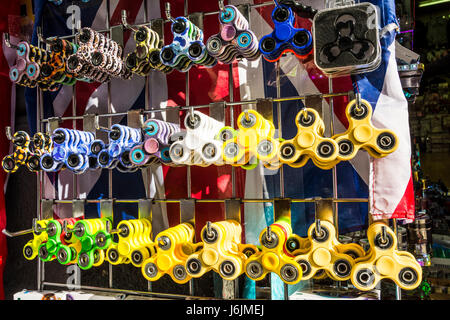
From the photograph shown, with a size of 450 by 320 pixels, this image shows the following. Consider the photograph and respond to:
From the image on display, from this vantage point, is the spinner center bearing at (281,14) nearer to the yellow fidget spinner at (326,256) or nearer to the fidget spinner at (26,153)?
the yellow fidget spinner at (326,256)

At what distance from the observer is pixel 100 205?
1719mm

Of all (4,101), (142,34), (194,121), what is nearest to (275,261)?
(194,121)

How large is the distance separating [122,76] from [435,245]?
198 cm

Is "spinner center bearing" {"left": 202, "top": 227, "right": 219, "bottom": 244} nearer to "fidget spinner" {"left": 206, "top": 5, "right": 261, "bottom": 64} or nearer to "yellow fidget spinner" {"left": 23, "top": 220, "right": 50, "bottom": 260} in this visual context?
"fidget spinner" {"left": 206, "top": 5, "right": 261, "bottom": 64}

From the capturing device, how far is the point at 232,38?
1.31 m

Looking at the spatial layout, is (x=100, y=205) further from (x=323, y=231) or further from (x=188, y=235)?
(x=323, y=231)

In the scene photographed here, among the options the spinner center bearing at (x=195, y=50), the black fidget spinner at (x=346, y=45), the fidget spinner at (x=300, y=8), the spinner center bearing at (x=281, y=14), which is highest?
the fidget spinner at (x=300, y=8)

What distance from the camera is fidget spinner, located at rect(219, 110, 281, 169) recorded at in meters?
1.22

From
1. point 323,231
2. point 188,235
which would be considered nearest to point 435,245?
point 323,231

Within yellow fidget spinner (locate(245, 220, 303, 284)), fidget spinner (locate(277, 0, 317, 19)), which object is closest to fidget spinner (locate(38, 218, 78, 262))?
yellow fidget spinner (locate(245, 220, 303, 284))

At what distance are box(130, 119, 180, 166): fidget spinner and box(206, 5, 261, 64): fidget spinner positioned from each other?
39cm

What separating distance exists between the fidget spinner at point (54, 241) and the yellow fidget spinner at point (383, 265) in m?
1.32

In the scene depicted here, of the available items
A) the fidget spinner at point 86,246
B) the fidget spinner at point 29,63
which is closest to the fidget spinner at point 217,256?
the fidget spinner at point 86,246

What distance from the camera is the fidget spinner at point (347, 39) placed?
3.76 feet
